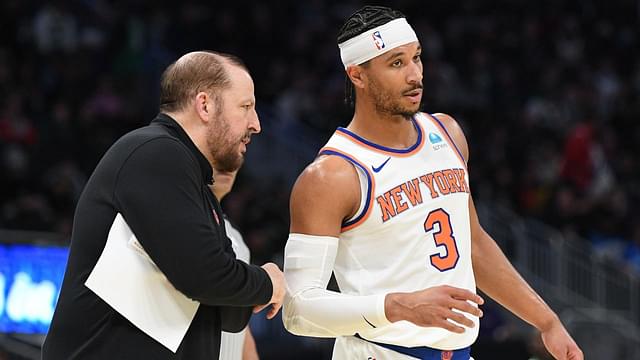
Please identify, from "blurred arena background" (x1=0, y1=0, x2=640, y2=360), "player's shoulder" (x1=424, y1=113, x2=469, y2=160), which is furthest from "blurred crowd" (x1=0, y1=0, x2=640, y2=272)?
"player's shoulder" (x1=424, y1=113, x2=469, y2=160)

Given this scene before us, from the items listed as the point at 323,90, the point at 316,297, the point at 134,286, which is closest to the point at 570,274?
the point at 323,90

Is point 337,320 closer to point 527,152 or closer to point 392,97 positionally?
point 392,97

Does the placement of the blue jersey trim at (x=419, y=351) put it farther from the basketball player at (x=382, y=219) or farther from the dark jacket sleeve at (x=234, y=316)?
the dark jacket sleeve at (x=234, y=316)

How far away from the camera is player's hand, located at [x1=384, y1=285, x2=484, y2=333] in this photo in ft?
12.5

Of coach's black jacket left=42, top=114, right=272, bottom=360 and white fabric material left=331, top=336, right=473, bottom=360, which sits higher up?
coach's black jacket left=42, top=114, right=272, bottom=360

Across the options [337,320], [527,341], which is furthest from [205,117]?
[527,341]

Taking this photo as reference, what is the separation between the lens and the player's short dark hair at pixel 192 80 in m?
3.84

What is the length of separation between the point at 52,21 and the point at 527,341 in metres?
7.79

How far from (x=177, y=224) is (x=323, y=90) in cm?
1193

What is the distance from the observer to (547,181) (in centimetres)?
1399

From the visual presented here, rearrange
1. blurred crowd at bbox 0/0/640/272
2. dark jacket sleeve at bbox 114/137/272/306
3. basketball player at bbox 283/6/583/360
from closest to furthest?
1. dark jacket sleeve at bbox 114/137/272/306
2. basketball player at bbox 283/6/583/360
3. blurred crowd at bbox 0/0/640/272

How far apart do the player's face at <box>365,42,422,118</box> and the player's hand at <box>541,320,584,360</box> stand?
1109mm

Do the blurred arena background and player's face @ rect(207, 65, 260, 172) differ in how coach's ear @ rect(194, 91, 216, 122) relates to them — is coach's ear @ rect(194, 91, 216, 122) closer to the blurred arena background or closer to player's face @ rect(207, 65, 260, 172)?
player's face @ rect(207, 65, 260, 172)

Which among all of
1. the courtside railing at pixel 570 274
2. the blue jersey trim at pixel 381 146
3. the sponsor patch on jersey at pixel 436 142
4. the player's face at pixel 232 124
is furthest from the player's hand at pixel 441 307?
the courtside railing at pixel 570 274
